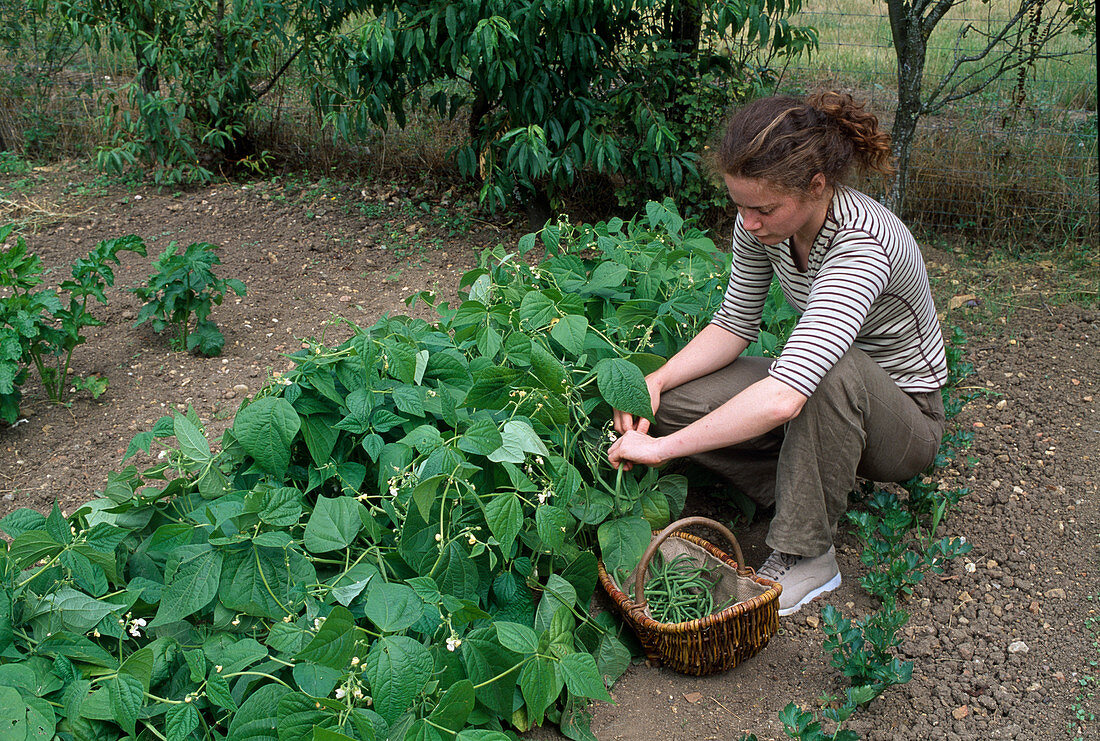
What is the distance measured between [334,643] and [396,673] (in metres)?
0.12

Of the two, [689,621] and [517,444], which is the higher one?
[517,444]

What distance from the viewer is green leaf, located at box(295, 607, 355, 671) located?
1381mm

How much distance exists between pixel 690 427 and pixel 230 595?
0.96m

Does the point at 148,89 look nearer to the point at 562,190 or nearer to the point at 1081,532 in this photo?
the point at 562,190

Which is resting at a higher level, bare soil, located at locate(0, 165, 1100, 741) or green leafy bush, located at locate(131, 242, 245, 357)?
green leafy bush, located at locate(131, 242, 245, 357)

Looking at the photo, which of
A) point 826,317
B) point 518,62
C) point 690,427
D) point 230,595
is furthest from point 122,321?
point 826,317

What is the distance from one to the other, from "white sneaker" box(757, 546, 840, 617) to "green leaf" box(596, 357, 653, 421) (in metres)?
0.51

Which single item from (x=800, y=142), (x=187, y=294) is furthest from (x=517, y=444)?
(x=187, y=294)

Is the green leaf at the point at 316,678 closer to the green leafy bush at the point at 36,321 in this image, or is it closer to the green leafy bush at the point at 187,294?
the green leafy bush at the point at 36,321

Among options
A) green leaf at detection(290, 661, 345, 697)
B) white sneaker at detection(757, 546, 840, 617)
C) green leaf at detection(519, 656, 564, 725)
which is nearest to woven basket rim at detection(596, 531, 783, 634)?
white sneaker at detection(757, 546, 840, 617)

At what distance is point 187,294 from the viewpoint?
3.03 meters

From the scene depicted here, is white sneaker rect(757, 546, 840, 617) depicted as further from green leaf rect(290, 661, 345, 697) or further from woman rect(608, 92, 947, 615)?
green leaf rect(290, 661, 345, 697)

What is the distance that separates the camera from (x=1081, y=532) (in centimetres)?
221

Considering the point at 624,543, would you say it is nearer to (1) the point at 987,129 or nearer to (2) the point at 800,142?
(2) the point at 800,142
